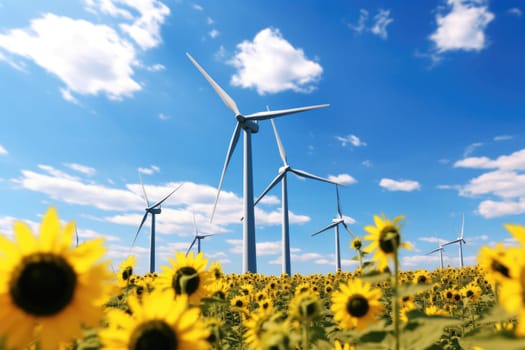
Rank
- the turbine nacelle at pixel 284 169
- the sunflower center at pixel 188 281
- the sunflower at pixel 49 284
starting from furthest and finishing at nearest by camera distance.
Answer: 1. the turbine nacelle at pixel 284 169
2. the sunflower center at pixel 188 281
3. the sunflower at pixel 49 284

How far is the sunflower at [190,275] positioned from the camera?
4867 mm

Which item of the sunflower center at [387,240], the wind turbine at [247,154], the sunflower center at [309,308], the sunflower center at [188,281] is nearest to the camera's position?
the sunflower center at [309,308]

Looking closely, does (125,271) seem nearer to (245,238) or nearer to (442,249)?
(245,238)

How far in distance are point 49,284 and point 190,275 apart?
2478 mm

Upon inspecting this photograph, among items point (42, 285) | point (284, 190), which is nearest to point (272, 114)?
point (284, 190)

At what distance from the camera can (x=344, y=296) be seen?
546 centimetres

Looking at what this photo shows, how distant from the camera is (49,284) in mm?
2463

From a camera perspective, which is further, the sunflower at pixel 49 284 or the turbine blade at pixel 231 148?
the turbine blade at pixel 231 148

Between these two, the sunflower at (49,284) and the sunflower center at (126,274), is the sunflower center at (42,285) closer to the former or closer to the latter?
the sunflower at (49,284)

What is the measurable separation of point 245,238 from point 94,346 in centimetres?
3991

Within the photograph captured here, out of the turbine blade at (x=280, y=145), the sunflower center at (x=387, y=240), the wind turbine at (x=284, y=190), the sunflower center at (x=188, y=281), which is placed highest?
the turbine blade at (x=280, y=145)

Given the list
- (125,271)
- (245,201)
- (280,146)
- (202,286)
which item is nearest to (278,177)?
(280,146)

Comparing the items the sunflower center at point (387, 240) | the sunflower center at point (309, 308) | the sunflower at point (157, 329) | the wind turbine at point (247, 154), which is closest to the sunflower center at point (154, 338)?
the sunflower at point (157, 329)

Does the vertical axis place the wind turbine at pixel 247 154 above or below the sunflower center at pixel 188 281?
above
